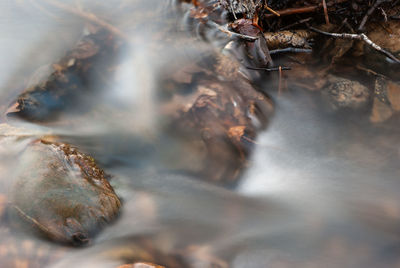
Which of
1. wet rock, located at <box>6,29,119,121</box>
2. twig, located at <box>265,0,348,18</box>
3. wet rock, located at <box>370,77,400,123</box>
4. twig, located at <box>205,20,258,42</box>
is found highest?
twig, located at <box>265,0,348,18</box>

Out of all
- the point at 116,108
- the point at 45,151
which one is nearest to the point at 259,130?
the point at 116,108

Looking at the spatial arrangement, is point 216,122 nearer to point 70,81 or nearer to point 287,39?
point 287,39

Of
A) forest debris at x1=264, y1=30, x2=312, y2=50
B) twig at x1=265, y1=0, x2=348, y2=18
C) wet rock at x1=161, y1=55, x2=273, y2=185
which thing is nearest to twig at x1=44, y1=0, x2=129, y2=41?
wet rock at x1=161, y1=55, x2=273, y2=185

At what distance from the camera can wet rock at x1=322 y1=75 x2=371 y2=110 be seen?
2.78m

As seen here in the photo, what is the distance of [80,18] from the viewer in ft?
12.3

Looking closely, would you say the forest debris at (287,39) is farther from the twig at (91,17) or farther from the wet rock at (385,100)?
the twig at (91,17)

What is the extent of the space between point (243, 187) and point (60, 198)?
139 cm

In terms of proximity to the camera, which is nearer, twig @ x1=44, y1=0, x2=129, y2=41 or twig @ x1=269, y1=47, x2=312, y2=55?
twig @ x1=269, y1=47, x2=312, y2=55

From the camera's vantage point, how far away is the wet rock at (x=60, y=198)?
2055mm

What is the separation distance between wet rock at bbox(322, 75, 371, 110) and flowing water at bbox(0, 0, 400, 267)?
0.34 ft

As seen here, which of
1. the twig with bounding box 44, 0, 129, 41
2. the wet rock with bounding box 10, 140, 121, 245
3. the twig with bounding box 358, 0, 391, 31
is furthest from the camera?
the twig with bounding box 44, 0, 129, 41

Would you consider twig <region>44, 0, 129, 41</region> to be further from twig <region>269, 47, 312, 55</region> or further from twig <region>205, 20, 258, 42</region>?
twig <region>269, 47, 312, 55</region>

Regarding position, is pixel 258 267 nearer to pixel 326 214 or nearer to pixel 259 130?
pixel 326 214

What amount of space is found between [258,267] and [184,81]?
1817mm
